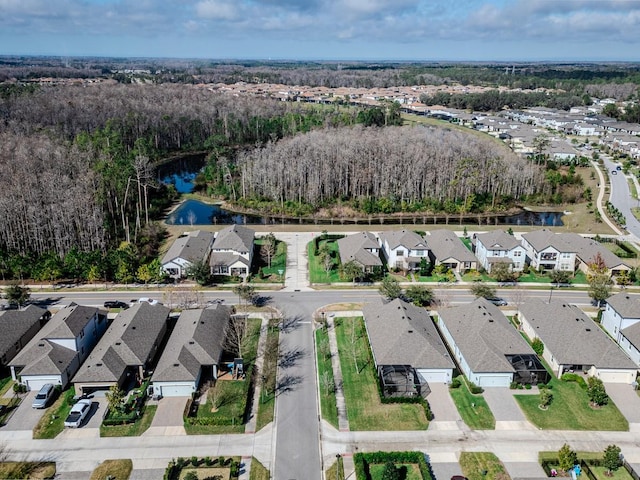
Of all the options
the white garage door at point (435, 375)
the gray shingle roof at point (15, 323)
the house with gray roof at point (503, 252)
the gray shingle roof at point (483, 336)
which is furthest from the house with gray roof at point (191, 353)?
the house with gray roof at point (503, 252)

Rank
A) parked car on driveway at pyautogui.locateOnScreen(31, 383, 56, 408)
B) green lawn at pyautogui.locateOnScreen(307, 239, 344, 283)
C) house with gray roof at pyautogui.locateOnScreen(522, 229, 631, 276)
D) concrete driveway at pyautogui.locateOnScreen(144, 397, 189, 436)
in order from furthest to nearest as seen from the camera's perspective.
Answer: house with gray roof at pyautogui.locateOnScreen(522, 229, 631, 276) < green lawn at pyautogui.locateOnScreen(307, 239, 344, 283) < parked car on driveway at pyautogui.locateOnScreen(31, 383, 56, 408) < concrete driveway at pyautogui.locateOnScreen(144, 397, 189, 436)

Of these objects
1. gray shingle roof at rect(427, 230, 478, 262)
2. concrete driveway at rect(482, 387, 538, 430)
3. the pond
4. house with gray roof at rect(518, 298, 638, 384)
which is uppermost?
gray shingle roof at rect(427, 230, 478, 262)

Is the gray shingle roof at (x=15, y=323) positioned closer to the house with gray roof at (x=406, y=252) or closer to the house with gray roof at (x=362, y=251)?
the house with gray roof at (x=362, y=251)

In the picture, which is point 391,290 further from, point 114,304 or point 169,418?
point 114,304

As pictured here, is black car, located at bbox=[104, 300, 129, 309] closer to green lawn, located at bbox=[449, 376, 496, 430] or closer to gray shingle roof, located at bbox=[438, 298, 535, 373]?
gray shingle roof, located at bbox=[438, 298, 535, 373]

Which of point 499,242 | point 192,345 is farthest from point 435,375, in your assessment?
point 499,242

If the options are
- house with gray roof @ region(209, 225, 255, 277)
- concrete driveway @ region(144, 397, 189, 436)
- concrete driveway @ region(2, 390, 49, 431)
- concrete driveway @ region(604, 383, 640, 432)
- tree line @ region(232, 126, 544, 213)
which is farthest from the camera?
tree line @ region(232, 126, 544, 213)

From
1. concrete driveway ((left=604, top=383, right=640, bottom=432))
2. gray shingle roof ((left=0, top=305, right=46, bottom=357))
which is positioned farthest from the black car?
concrete driveway ((left=604, top=383, right=640, bottom=432))
